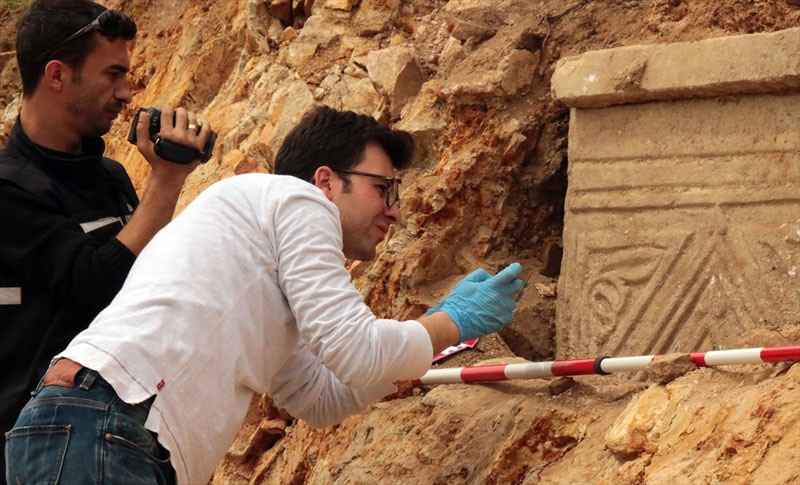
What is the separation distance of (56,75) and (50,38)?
0.10 metres

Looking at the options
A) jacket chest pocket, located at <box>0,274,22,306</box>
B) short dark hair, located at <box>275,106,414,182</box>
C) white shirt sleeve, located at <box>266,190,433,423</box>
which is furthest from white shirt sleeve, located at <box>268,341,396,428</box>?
jacket chest pocket, located at <box>0,274,22,306</box>

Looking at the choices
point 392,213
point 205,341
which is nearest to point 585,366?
point 392,213

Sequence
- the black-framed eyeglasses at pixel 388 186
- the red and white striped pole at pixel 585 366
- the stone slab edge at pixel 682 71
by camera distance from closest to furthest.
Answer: the red and white striped pole at pixel 585 366 < the black-framed eyeglasses at pixel 388 186 < the stone slab edge at pixel 682 71

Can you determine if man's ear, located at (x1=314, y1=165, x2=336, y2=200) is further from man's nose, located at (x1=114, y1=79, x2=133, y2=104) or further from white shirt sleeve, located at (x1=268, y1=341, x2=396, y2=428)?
man's nose, located at (x1=114, y1=79, x2=133, y2=104)

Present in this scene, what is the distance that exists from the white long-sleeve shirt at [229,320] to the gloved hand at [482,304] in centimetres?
25

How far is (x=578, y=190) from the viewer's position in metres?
3.93

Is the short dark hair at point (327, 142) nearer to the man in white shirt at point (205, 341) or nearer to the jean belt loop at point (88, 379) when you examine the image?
the man in white shirt at point (205, 341)

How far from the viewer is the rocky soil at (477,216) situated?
9.48 ft

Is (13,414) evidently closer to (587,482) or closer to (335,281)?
(335,281)

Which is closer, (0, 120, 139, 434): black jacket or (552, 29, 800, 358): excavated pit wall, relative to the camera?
(0, 120, 139, 434): black jacket

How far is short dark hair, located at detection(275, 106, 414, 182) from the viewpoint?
3.03 m

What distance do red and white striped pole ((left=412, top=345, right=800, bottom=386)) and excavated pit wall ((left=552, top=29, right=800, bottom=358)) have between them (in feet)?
1.69

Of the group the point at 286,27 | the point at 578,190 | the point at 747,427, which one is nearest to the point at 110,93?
the point at 578,190

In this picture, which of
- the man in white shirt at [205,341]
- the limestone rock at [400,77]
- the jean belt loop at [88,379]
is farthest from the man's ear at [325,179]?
the limestone rock at [400,77]
